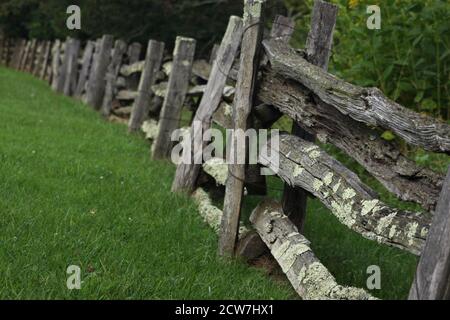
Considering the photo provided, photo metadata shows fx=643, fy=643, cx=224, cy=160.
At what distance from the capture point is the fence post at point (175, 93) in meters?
7.48

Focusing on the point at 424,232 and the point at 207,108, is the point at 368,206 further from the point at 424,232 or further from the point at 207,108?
the point at 207,108

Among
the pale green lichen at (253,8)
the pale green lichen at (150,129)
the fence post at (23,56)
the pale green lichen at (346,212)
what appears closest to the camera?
the pale green lichen at (346,212)

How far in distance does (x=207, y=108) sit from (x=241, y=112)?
1378mm

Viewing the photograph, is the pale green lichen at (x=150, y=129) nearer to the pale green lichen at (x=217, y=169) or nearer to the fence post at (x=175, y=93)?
the fence post at (x=175, y=93)

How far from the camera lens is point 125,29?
17.9 m

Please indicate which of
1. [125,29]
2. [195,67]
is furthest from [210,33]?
[195,67]

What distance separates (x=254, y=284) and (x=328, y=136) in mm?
1048

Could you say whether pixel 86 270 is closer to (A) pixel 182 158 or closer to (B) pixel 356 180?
(B) pixel 356 180

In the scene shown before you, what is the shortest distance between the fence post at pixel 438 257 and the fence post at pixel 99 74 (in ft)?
32.1

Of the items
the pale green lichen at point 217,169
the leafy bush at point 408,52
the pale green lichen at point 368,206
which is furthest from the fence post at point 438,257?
the leafy bush at point 408,52

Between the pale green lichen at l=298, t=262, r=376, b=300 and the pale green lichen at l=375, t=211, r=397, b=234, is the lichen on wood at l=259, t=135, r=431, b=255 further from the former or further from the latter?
the pale green lichen at l=298, t=262, r=376, b=300

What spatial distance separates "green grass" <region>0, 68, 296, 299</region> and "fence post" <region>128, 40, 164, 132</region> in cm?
190

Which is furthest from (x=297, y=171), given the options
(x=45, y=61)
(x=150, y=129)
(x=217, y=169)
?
(x=45, y=61)

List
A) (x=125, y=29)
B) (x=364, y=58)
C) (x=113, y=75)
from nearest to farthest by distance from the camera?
(x=364, y=58), (x=113, y=75), (x=125, y=29)
